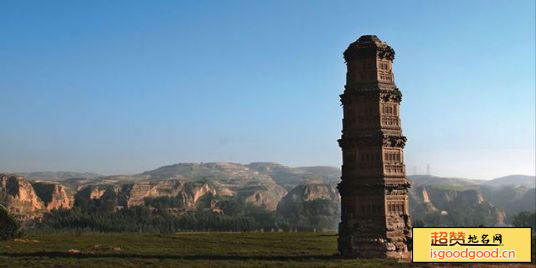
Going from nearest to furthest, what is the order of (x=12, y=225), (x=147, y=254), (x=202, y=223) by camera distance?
(x=147, y=254) → (x=12, y=225) → (x=202, y=223)

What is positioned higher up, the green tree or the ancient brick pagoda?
the ancient brick pagoda

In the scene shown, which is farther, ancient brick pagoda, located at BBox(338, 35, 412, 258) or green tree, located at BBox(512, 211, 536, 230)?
green tree, located at BBox(512, 211, 536, 230)

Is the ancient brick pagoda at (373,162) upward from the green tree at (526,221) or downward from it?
upward

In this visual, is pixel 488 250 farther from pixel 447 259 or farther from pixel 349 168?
pixel 349 168

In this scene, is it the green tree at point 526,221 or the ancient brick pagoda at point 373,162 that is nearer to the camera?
the ancient brick pagoda at point 373,162

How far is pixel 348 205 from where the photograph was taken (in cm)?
4997

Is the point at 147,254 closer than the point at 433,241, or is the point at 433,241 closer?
the point at 433,241

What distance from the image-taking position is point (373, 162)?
Answer: 48.9 m

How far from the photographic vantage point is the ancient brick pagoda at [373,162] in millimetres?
48250

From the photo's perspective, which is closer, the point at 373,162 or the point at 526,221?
the point at 373,162

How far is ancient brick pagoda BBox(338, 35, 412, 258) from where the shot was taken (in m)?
48.2

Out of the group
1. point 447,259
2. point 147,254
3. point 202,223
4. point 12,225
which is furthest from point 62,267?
point 202,223

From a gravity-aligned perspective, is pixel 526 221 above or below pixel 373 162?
below

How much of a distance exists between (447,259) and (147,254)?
27485mm
